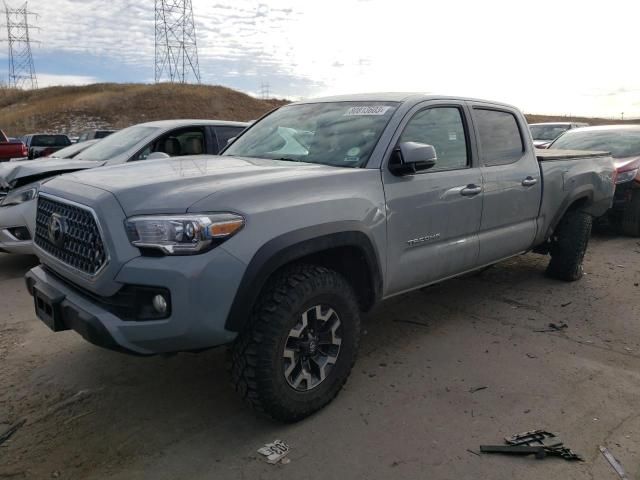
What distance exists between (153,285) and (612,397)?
9.23 ft

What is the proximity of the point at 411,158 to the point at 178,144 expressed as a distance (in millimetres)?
3937

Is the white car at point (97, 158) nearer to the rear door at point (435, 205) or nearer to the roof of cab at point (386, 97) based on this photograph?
the roof of cab at point (386, 97)

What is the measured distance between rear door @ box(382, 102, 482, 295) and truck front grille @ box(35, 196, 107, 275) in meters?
1.69

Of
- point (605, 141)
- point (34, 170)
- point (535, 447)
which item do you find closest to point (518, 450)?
point (535, 447)

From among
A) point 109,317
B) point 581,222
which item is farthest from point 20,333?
point 581,222

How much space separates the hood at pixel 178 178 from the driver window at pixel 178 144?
110 inches

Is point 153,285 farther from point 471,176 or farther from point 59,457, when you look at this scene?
point 471,176

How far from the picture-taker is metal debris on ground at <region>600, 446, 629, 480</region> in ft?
8.27

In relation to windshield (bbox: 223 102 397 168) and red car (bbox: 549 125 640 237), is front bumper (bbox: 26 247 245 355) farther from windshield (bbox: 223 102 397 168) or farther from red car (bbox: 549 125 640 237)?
red car (bbox: 549 125 640 237)

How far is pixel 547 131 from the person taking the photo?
14.6 metres

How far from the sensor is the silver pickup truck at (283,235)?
2.46 metres

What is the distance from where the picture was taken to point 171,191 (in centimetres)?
262

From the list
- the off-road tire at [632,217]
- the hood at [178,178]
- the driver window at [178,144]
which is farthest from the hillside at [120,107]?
the hood at [178,178]

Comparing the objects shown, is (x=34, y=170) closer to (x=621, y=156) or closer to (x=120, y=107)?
(x=621, y=156)
